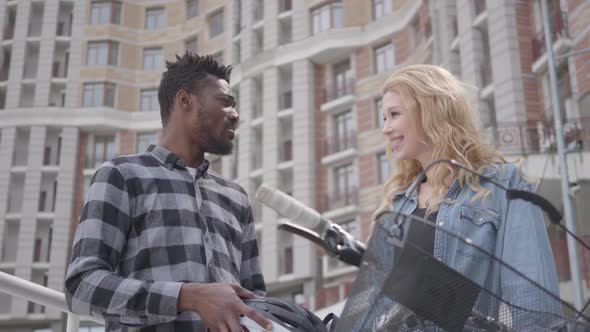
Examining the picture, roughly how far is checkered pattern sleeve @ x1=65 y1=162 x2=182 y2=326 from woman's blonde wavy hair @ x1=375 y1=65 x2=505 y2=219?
0.45m

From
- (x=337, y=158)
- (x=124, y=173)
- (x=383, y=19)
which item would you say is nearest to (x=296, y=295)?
(x=337, y=158)

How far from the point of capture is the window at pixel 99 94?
20312mm

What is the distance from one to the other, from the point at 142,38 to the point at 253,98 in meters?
4.35

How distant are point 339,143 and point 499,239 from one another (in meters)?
14.6

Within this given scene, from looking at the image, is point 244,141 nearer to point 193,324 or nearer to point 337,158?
point 337,158

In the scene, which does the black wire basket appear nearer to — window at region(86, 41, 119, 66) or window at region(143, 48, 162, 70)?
window at region(143, 48, 162, 70)

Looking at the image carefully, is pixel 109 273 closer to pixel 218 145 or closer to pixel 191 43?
pixel 218 145

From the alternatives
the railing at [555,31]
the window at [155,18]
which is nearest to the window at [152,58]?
the window at [155,18]

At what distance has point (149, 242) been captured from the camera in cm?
150

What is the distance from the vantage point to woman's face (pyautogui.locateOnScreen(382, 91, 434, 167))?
1568mm

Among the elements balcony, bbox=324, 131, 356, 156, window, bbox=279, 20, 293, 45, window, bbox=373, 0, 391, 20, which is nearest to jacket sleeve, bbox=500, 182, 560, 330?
balcony, bbox=324, 131, 356, 156

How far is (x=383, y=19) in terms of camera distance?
53.4ft

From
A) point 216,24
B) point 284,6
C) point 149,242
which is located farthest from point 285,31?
point 149,242

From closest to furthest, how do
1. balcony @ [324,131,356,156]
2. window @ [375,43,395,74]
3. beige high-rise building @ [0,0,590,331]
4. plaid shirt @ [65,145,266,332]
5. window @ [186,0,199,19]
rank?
plaid shirt @ [65,145,266,332]
beige high-rise building @ [0,0,590,331]
balcony @ [324,131,356,156]
window @ [375,43,395,74]
window @ [186,0,199,19]
